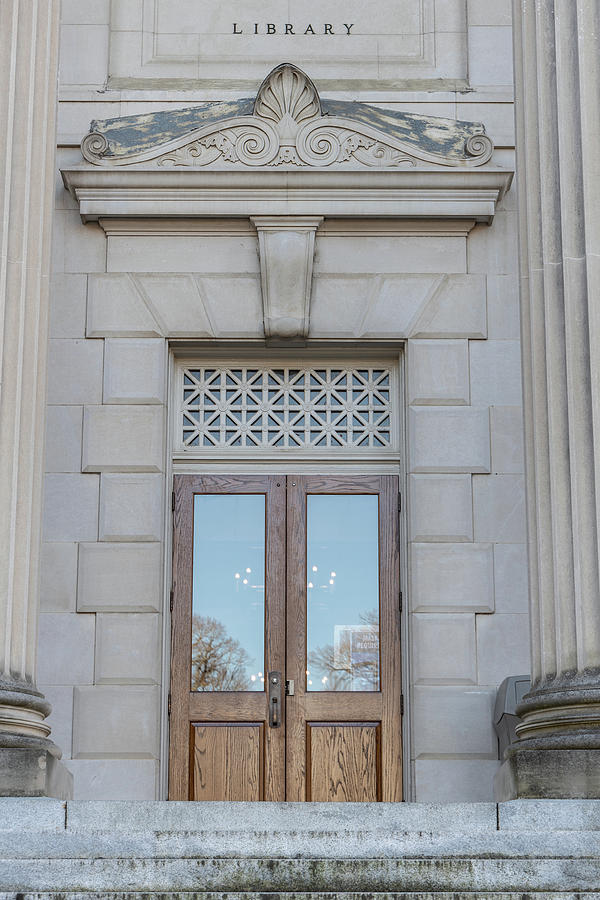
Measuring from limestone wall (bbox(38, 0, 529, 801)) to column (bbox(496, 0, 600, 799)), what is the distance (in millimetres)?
3220

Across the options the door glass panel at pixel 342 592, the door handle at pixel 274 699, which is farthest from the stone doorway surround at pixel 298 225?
the door handle at pixel 274 699

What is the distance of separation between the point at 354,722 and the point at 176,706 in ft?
4.74

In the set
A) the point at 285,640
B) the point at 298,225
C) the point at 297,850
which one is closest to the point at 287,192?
the point at 298,225

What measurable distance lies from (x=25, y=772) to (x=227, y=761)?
4.04m

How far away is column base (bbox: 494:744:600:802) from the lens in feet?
23.3

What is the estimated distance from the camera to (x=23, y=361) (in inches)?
324

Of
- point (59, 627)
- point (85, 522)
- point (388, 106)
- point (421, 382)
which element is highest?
point (388, 106)

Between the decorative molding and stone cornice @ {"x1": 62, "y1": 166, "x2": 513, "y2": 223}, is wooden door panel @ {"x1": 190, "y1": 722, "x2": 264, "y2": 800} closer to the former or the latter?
the decorative molding

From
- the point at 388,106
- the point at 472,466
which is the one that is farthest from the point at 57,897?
the point at 388,106

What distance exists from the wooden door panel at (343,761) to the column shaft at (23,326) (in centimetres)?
377

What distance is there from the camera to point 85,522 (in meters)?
11.4

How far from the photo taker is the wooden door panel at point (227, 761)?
11.1 m

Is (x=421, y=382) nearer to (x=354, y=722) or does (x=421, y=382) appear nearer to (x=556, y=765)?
(x=354, y=722)

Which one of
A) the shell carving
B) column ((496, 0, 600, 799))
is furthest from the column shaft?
the shell carving
